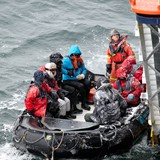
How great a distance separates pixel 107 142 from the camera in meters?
16.3

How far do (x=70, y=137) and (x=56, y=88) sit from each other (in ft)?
5.68

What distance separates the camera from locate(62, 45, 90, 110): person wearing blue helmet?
58.0 ft

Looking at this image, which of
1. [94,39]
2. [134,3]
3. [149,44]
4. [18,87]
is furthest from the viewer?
[94,39]

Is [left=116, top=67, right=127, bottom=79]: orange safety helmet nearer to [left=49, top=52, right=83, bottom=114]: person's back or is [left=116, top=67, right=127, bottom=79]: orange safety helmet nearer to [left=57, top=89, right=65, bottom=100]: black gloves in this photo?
[left=49, top=52, right=83, bottom=114]: person's back

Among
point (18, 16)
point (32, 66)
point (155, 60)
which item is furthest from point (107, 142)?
point (18, 16)

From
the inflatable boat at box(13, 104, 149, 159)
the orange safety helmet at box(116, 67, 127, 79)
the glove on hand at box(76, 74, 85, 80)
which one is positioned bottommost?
A: the inflatable boat at box(13, 104, 149, 159)

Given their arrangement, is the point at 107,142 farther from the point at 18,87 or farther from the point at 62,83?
the point at 18,87

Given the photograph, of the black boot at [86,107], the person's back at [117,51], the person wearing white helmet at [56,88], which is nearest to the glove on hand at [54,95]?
the person wearing white helmet at [56,88]

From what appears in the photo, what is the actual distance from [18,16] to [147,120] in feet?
41.0

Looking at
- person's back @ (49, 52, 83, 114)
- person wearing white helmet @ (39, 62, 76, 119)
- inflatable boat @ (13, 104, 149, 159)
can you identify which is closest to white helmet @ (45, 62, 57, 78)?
person wearing white helmet @ (39, 62, 76, 119)

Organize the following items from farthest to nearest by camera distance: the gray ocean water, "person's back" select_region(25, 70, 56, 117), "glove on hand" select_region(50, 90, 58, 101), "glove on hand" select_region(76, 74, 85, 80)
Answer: the gray ocean water, "glove on hand" select_region(76, 74, 85, 80), "glove on hand" select_region(50, 90, 58, 101), "person's back" select_region(25, 70, 56, 117)

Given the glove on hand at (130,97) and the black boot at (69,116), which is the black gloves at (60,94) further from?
the glove on hand at (130,97)

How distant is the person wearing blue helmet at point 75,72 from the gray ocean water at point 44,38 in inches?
76.3

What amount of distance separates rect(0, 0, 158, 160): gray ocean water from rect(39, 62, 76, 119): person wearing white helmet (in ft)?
4.68
